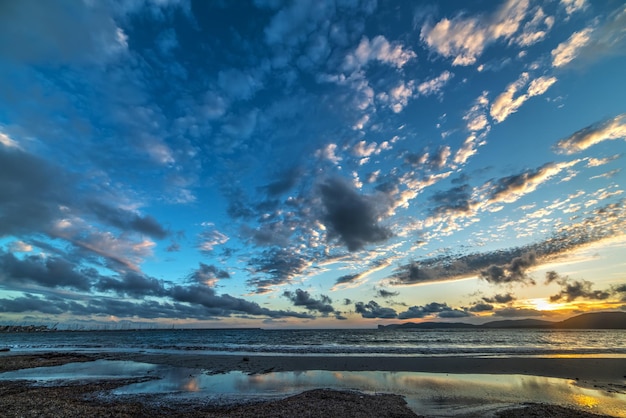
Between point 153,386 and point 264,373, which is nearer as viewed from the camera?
point 153,386

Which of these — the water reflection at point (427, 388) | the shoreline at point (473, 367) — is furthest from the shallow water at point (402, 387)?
the shoreline at point (473, 367)

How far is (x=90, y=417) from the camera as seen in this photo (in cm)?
1533

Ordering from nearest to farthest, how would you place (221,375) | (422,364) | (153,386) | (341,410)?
(341,410)
(153,386)
(221,375)
(422,364)

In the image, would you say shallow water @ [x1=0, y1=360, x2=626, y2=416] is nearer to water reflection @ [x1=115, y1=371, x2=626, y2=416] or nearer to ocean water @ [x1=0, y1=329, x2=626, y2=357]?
water reflection @ [x1=115, y1=371, x2=626, y2=416]

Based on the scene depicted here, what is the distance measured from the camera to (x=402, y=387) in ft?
76.7

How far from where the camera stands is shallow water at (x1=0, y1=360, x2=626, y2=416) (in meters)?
18.5

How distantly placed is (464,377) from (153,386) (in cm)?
2822

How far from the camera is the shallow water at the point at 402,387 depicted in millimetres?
18484

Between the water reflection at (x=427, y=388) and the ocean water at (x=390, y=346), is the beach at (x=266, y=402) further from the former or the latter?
Result: the ocean water at (x=390, y=346)

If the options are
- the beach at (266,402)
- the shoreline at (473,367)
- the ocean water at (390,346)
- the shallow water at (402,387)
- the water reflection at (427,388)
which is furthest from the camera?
the ocean water at (390,346)

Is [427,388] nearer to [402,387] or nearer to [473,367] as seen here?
[402,387]

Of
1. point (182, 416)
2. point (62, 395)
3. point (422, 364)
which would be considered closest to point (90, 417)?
point (182, 416)

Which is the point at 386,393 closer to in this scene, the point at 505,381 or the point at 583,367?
the point at 505,381

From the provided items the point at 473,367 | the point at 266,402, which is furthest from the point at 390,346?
the point at 266,402
